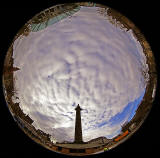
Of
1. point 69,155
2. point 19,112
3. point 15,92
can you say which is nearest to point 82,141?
point 69,155

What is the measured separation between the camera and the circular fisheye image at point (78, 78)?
8.46ft

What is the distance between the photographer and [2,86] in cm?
271

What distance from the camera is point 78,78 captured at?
8.74ft

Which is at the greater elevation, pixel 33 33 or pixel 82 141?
pixel 33 33

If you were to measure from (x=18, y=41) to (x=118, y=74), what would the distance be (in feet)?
4.72

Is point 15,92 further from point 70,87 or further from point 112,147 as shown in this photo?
point 112,147

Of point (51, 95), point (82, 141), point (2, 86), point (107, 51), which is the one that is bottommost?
point (82, 141)

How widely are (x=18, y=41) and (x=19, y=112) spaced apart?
971 mm

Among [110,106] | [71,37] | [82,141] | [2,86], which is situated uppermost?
[71,37]

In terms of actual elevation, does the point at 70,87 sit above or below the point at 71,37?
→ below

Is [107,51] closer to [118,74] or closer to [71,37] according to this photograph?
[118,74]

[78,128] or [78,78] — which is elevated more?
[78,78]

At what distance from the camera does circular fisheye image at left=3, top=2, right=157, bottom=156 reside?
258 cm

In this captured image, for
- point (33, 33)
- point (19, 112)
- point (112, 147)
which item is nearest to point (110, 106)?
point (112, 147)
